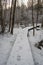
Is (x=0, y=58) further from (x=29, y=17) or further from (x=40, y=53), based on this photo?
(x=29, y=17)

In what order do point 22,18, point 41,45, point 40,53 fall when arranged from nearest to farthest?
point 40,53 → point 41,45 → point 22,18

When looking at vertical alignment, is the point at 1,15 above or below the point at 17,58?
above

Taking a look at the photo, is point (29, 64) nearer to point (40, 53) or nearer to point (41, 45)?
point (40, 53)

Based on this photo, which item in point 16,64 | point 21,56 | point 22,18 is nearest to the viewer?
point 16,64

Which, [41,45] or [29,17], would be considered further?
[29,17]

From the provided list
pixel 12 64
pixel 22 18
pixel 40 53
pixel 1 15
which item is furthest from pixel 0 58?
pixel 22 18

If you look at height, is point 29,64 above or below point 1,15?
below

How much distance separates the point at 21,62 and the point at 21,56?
100 cm

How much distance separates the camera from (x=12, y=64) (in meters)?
6.90

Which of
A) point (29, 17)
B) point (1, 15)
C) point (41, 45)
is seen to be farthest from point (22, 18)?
point (41, 45)

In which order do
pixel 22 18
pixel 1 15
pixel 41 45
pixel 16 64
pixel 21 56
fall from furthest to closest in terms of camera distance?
pixel 22 18 → pixel 1 15 → pixel 41 45 → pixel 21 56 → pixel 16 64

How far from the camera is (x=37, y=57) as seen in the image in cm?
862

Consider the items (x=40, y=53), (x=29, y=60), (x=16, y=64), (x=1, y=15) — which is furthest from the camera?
(x=1, y=15)

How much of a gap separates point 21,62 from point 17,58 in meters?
0.66
